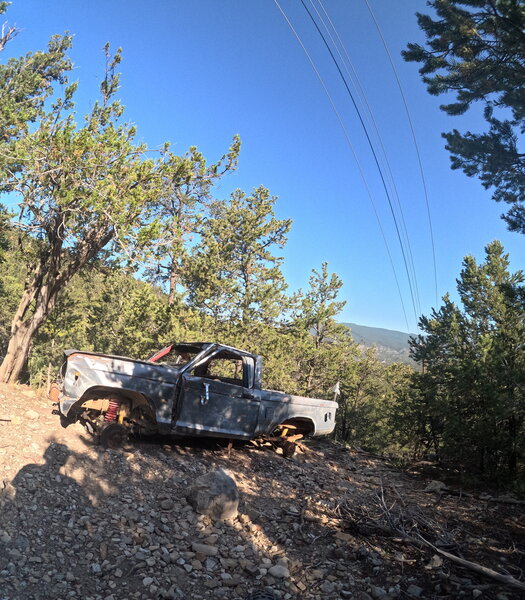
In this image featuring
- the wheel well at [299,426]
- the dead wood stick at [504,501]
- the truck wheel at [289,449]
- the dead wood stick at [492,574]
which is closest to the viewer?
the dead wood stick at [492,574]

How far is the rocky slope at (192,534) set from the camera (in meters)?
3.27

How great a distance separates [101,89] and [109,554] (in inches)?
487

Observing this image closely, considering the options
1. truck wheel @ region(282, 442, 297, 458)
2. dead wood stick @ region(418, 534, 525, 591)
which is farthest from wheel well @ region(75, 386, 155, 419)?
dead wood stick @ region(418, 534, 525, 591)

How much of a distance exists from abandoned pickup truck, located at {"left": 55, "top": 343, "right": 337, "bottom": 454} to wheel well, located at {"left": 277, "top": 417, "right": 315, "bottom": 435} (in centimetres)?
44

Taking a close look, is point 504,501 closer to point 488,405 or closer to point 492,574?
point 488,405

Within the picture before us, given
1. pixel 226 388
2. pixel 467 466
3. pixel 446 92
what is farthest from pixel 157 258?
pixel 467 466

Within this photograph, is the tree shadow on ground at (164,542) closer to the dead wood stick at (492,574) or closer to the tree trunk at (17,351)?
the dead wood stick at (492,574)

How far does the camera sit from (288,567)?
3740 mm

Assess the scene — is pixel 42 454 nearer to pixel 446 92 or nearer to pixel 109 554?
pixel 109 554

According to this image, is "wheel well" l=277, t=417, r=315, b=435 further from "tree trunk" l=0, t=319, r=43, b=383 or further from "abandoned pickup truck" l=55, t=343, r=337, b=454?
"tree trunk" l=0, t=319, r=43, b=383

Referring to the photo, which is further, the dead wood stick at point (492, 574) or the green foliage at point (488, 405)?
the green foliage at point (488, 405)

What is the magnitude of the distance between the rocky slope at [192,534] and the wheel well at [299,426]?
1.59m

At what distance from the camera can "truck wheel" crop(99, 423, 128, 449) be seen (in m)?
5.47

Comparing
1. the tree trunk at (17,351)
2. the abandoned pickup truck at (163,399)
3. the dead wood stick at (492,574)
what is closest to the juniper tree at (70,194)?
the tree trunk at (17,351)
